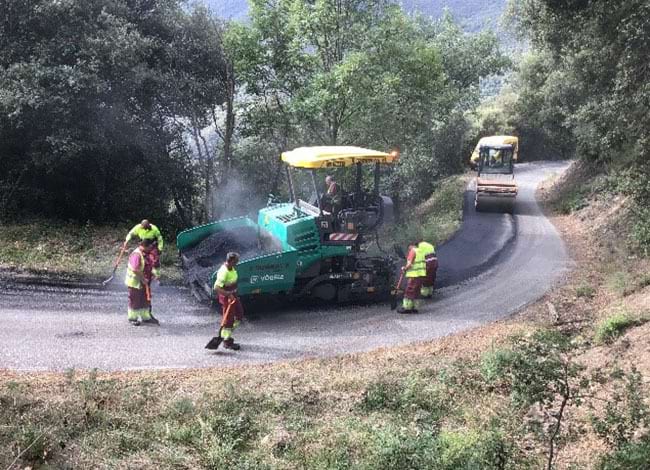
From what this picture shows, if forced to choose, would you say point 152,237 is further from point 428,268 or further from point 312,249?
point 428,268

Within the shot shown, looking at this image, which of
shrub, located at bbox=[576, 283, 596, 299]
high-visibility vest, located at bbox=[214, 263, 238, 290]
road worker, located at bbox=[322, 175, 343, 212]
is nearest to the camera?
high-visibility vest, located at bbox=[214, 263, 238, 290]

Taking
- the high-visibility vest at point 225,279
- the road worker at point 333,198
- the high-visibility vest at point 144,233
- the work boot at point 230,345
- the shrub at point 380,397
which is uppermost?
the road worker at point 333,198

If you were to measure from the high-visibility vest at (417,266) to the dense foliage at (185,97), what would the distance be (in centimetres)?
764

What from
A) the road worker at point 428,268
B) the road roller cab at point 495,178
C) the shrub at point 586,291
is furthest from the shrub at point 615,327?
the road roller cab at point 495,178

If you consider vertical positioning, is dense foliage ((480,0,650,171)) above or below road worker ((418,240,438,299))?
above

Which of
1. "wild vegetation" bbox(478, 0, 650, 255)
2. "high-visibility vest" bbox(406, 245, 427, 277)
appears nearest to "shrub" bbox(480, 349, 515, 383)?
"high-visibility vest" bbox(406, 245, 427, 277)

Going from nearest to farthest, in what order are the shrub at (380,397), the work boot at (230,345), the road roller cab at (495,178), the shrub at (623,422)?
1. the shrub at (623,422)
2. the shrub at (380,397)
3. the work boot at (230,345)
4. the road roller cab at (495,178)

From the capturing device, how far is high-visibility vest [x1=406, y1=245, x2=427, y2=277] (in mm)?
11719

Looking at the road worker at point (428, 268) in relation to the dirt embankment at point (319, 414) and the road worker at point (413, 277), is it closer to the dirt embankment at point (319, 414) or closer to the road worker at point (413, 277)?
the road worker at point (413, 277)

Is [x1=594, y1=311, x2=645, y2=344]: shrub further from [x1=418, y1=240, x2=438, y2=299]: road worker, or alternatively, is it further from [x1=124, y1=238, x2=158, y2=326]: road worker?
[x1=124, y1=238, x2=158, y2=326]: road worker

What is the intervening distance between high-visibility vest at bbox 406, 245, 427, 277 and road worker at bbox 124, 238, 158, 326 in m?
4.74

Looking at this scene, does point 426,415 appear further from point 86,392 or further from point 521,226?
point 521,226

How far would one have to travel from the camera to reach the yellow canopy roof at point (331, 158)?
36.4ft

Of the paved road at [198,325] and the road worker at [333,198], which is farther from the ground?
the road worker at [333,198]
